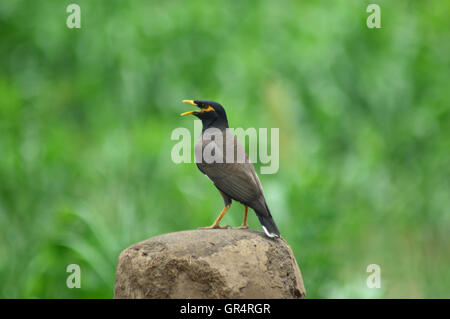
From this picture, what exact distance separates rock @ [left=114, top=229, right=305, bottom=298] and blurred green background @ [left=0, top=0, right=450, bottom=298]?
9.47ft

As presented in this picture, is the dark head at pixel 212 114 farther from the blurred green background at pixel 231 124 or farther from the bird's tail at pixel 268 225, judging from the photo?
the blurred green background at pixel 231 124

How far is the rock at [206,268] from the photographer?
4758 mm

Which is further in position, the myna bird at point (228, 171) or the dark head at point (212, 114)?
the dark head at point (212, 114)

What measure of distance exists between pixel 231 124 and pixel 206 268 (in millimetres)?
4813

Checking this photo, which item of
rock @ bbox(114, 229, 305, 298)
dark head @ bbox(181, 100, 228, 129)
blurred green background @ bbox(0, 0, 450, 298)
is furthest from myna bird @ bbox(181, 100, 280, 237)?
blurred green background @ bbox(0, 0, 450, 298)

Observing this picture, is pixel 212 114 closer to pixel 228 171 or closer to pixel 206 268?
pixel 228 171

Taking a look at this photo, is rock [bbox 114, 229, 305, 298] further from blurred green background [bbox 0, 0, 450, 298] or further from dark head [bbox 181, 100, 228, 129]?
blurred green background [bbox 0, 0, 450, 298]

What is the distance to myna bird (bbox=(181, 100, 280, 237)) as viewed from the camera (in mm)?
5062

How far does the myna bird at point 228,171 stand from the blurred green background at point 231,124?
2993mm

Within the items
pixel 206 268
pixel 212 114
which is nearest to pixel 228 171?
pixel 212 114

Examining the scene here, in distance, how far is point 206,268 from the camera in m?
4.75

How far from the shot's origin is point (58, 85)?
1464 cm

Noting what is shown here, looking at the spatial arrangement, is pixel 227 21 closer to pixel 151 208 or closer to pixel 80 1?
pixel 80 1

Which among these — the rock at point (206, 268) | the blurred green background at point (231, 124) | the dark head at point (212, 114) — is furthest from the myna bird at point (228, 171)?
the blurred green background at point (231, 124)
